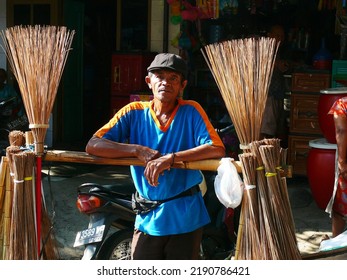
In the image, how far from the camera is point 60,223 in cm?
548

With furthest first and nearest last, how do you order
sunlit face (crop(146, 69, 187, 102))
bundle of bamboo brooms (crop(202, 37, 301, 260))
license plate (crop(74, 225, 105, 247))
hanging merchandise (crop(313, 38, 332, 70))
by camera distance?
hanging merchandise (crop(313, 38, 332, 70)), license plate (crop(74, 225, 105, 247)), sunlit face (crop(146, 69, 187, 102)), bundle of bamboo brooms (crop(202, 37, 301, 260))

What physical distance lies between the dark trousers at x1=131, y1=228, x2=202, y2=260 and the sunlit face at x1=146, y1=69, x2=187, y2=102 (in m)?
0.65

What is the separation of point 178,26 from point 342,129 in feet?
11.2

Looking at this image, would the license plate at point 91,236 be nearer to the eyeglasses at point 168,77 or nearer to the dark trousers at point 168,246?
the dark trousers at point 168,246

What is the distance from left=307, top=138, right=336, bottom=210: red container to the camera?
556 cm

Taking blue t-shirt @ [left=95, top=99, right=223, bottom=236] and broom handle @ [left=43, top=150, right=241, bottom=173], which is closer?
broom handle @ [left=43, top=150, right=241, bottom=173]

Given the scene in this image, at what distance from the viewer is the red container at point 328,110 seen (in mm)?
5676

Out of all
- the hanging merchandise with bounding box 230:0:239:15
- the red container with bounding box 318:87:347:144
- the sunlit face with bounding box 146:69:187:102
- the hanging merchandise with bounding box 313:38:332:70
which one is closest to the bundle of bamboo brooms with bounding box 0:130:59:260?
the sunlit face with bounding box 146:69:187:102

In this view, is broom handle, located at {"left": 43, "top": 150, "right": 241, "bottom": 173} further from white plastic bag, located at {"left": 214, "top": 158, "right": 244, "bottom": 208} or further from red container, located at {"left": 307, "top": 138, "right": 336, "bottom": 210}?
red container, located at {"left": 307, "top": 138, "right": 336, "bottom": 210}

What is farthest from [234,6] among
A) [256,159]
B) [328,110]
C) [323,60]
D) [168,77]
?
[256,159]

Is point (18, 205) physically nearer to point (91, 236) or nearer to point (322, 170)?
point (91, 236)

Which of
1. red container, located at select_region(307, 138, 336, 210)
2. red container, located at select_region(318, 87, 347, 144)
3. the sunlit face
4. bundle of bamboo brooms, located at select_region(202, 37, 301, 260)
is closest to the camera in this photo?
bundle of bamboo brooms, located at select_region(202, 37, 301, 260)

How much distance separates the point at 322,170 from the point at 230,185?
3191 mm

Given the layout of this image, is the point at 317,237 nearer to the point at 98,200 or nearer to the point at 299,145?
the point at 299,145
